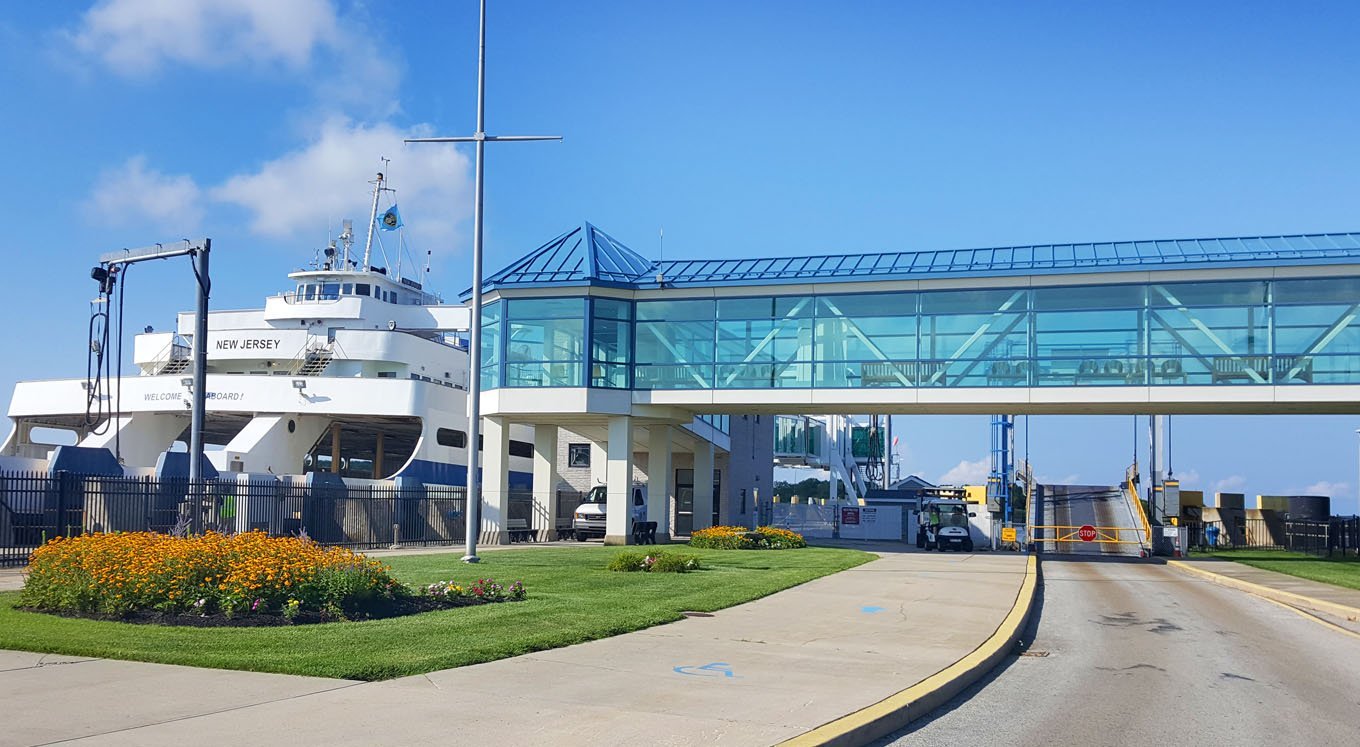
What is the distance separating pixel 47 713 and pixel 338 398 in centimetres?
3381

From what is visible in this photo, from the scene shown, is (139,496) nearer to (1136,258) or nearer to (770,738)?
(770,738)

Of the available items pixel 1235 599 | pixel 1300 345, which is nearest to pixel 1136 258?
pixel 1300 345

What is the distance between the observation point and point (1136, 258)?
32.0 m

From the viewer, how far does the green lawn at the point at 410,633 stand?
930 centimetres

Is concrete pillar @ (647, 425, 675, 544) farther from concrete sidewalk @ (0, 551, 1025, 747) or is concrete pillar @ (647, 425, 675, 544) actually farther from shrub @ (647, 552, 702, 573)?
concrete sidewalk @ (0, 551, 1025, 747)

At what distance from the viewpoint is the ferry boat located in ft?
131

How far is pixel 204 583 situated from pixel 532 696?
5.46m

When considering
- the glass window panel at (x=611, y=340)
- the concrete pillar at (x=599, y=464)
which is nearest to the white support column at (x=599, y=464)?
the concrete pillar at (x=599, y=464)

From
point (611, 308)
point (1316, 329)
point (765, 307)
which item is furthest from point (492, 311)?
point (1316, 329)

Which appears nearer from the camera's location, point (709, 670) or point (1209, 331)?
point (709, 670)

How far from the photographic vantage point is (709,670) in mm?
9922

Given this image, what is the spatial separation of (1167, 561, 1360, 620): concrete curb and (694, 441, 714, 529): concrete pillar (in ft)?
62.2

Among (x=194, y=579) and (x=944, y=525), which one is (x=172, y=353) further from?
(x=194, y=579)

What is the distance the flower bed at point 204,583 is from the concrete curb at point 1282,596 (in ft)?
48.5
